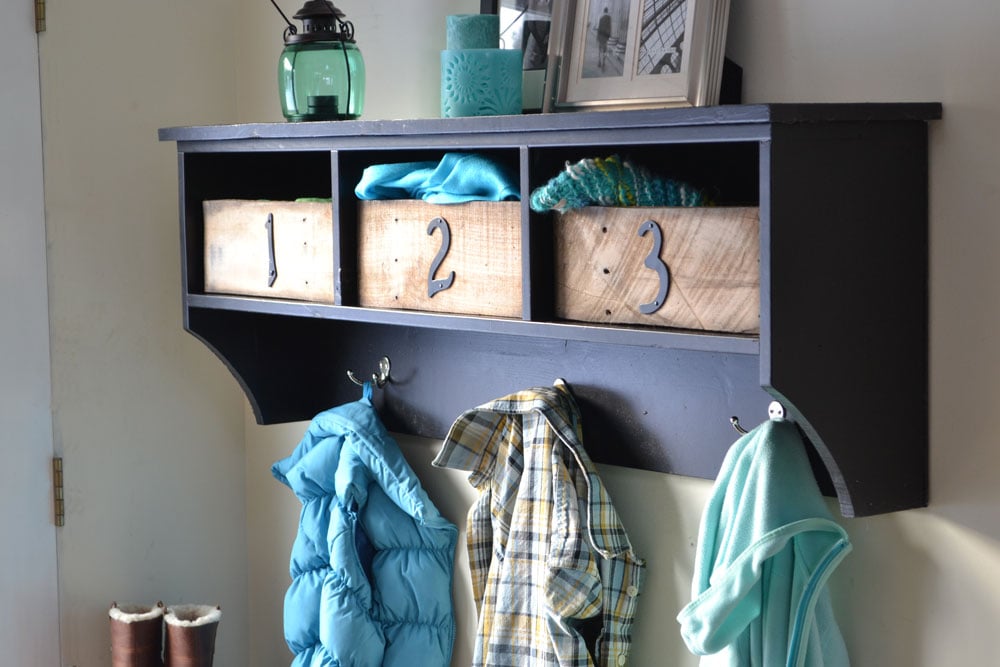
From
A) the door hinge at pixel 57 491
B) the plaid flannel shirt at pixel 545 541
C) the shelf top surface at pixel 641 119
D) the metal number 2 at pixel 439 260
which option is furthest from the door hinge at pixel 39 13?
the plaid flannel shirt at pixel 545 541

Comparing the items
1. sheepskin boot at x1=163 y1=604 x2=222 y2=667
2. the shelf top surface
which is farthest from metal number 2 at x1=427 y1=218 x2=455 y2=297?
sheepskin boot at x1=163 y1=604 x2=222 y2=667

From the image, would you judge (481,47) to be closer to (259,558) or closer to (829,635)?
(829,635)

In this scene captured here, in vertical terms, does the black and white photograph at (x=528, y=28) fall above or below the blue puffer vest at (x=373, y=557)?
above

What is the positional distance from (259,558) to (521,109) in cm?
106

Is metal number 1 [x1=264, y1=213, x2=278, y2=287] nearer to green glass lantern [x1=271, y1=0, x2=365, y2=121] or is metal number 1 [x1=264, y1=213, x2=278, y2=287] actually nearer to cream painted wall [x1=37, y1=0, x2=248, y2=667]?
green glass lantern [x1=271, y1=0, x2=365, y2=121]

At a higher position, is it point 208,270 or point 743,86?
point 743,86

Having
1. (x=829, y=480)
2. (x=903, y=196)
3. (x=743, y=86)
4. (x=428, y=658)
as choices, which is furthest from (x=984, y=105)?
(x=428, y=658)

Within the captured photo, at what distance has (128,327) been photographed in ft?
6.56

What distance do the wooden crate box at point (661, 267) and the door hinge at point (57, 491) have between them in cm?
101

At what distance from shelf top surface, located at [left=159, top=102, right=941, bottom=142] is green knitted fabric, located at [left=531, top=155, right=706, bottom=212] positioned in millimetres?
48

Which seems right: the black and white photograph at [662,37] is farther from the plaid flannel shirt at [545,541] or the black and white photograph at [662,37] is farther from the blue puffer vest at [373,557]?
the blue puffer vest at [373,557]

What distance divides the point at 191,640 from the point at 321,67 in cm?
90

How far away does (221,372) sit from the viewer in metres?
2.13

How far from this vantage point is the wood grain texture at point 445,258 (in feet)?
4.43
